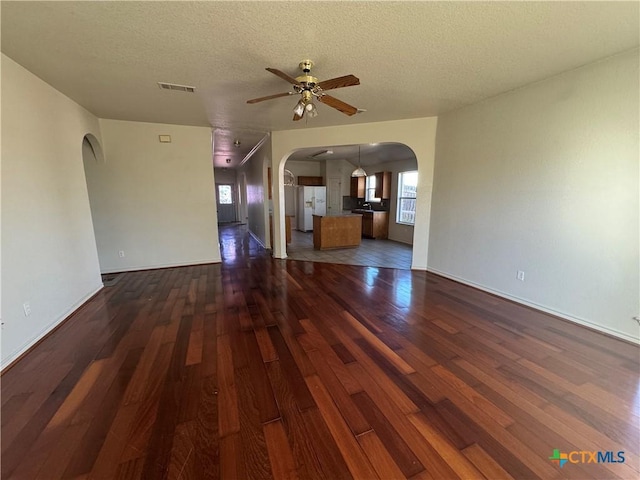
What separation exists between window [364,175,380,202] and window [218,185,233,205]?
7431mm

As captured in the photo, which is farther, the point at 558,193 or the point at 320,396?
the point at 558,193

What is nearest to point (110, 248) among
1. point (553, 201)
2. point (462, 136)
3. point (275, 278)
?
point (275, 278)

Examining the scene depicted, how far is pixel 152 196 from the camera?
4711 millimetres

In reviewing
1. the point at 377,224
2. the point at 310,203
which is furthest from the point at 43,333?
the point at 310,203

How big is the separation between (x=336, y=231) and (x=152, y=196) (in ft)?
13.0

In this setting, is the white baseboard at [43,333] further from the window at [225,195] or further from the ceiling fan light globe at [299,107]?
the window at [225,195]

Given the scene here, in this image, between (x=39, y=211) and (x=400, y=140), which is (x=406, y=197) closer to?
(x=400, y=140)

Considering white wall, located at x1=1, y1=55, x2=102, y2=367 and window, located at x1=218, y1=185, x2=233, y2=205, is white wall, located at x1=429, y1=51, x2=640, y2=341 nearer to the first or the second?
white wall, located at x1=1, y1=55, x2=102, y2=367

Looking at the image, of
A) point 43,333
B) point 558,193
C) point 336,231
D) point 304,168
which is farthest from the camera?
point 304,168

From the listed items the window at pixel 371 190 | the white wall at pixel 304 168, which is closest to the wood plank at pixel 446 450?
the window at pixel 371 190

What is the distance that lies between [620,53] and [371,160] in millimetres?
6378

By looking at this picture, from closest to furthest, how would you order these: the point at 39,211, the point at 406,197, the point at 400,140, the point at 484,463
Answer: the point at 484,463
the point at 39,211
the point at 400,140
the point at 406,197

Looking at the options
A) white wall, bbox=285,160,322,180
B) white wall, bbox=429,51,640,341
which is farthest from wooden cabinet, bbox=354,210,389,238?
white wall, bbox=429,51,640,341

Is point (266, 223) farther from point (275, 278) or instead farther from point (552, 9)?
point (552, 9)
